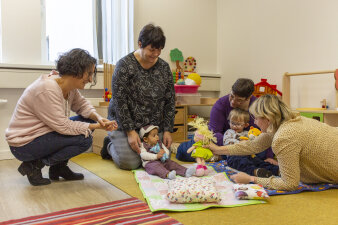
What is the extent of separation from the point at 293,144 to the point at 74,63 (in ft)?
4.62

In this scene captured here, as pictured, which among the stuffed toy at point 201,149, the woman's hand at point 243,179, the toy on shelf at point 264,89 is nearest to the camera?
the woman's hand at point 243,179

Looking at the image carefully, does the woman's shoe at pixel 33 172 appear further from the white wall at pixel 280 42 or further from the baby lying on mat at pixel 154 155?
the white wall at pixel 280 42

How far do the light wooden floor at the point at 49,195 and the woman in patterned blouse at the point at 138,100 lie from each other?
0.36 m

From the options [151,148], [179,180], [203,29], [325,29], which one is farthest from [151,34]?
[203,29]

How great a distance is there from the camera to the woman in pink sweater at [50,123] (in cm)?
197

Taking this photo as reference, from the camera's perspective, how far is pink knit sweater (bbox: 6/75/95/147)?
1959mm

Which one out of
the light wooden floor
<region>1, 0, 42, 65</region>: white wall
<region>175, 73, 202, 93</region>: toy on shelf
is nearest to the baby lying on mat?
the light wooden floor

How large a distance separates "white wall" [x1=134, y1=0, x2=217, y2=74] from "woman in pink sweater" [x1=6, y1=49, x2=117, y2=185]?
6.74ft

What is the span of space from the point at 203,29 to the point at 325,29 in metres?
1.78

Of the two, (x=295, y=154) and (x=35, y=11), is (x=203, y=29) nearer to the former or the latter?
(x=35, y=11)

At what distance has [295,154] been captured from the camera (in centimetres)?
178

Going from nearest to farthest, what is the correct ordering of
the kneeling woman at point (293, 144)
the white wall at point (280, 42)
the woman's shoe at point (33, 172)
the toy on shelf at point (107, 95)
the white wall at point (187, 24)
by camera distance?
Result: the kneeling woman at point (293, 144) < the woman's shoe at point (33, 172) < the white wall at point (280, 42) < the toy on shelf at point (107, 95) < the white wall at point (187, 24)

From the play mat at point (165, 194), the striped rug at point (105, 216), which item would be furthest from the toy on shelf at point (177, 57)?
the striped rug at point (105, 216)

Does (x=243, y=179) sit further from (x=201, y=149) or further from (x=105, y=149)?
(x=105, y=149)
